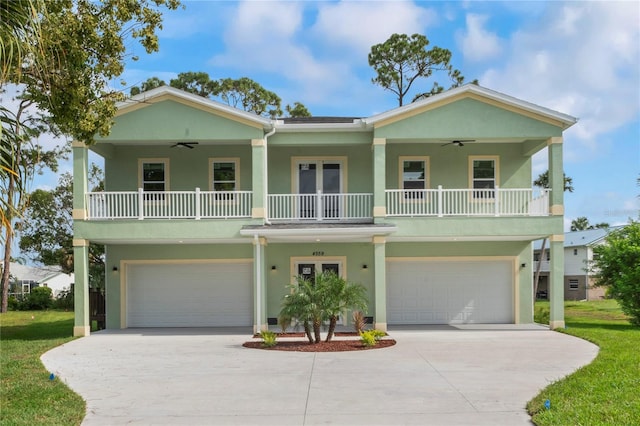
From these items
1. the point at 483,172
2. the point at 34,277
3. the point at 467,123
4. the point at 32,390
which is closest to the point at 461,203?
the point at 483,172

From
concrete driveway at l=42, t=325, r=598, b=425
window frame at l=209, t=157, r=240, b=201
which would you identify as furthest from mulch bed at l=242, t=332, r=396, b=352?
window frame at l=209, t=157, r=240, b=201

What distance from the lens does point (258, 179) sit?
18297 millimetres

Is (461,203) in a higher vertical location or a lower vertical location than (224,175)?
lower

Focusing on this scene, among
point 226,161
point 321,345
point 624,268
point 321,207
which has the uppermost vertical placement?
point 226,161

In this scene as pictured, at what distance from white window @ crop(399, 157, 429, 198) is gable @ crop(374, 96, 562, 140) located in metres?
2.38

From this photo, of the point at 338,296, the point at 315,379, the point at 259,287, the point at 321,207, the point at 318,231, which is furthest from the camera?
the point at 321,207

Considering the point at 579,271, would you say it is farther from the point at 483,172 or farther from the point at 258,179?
the point at 258,179

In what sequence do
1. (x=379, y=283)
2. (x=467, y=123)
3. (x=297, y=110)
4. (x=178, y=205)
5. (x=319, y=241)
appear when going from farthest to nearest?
(x=297, y=110)
(x=178, y=205)
(x=319, y=241)
(x=467, y=123)
(x=379, y=283)

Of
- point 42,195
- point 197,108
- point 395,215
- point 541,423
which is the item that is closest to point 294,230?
point 395,215

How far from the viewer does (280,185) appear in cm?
2067

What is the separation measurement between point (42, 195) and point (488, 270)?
23.0 meters

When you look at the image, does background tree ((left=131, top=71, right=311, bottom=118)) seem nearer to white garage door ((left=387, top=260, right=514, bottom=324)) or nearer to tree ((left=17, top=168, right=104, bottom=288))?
tree ((left=17, top=168, right=104, bottom=288))

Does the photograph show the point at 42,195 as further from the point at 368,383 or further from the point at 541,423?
the point at 541,423

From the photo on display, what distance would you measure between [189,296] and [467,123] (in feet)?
35.7
